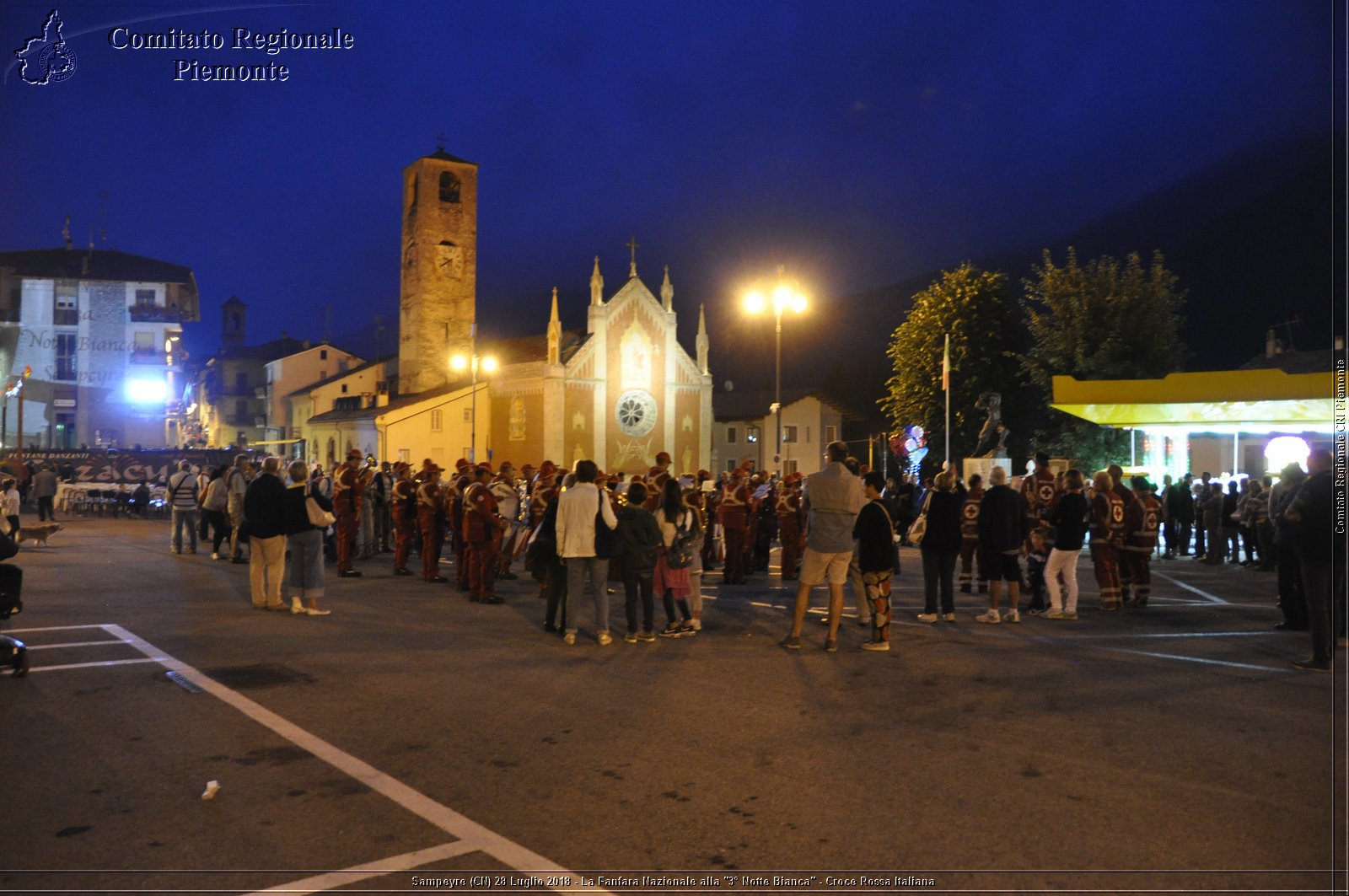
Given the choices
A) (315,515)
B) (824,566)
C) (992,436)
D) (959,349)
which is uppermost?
(959,349)

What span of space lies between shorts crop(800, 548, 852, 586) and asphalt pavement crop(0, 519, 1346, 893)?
0.76m

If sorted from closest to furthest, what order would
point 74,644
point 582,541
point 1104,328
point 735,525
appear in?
point 74,644
point 582,541
point 735,525
point 1104,328

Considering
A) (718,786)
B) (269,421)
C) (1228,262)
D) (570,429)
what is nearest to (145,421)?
(269,421)

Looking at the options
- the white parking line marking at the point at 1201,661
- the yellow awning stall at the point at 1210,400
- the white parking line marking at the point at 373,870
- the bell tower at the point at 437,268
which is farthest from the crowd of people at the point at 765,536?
the bell tower at the point at 437,268

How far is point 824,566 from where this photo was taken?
30.9 feet

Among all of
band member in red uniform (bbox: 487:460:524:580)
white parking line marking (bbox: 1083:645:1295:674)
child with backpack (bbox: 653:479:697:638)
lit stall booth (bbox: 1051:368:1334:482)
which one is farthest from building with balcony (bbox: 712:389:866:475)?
white parking line marking (bbox: 1083:645:1295:674)

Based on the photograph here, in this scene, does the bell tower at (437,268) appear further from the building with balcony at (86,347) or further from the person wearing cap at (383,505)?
the person wearing cap at (383,505)

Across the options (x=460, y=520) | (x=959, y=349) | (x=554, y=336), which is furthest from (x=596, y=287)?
(x=460, y=520)

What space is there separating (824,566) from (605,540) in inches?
88.6

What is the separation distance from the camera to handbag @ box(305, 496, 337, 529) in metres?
11.6

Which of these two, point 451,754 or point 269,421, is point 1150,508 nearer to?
point 451,754

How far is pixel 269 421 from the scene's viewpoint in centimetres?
7719

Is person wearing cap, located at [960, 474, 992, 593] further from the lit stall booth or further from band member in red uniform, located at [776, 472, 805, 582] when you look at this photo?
the lit stall booth

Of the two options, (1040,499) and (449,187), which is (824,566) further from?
(449,187)
